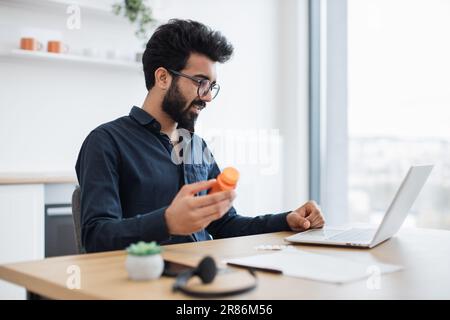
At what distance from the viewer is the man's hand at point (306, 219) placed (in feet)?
5.17

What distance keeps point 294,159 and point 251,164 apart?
353 millimetres

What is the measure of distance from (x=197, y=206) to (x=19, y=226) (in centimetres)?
172

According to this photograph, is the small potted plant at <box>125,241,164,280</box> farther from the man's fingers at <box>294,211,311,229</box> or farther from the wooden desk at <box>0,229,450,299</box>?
the man's fingers at <box>294,211,311,229</box>

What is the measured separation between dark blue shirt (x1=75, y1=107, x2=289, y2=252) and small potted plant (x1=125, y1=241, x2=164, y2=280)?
0.28m

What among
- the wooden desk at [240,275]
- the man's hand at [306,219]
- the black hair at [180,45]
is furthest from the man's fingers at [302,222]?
the black hair at [180,45]

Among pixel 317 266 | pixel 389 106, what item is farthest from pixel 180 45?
pixel 389 106

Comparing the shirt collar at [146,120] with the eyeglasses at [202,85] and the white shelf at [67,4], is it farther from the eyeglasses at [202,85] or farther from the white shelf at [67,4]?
the white shelf at [67,4]

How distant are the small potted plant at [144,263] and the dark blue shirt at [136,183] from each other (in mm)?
280

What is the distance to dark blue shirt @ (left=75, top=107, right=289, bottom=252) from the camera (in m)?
1.28

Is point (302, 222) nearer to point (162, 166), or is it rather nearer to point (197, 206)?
point (162, 166)
